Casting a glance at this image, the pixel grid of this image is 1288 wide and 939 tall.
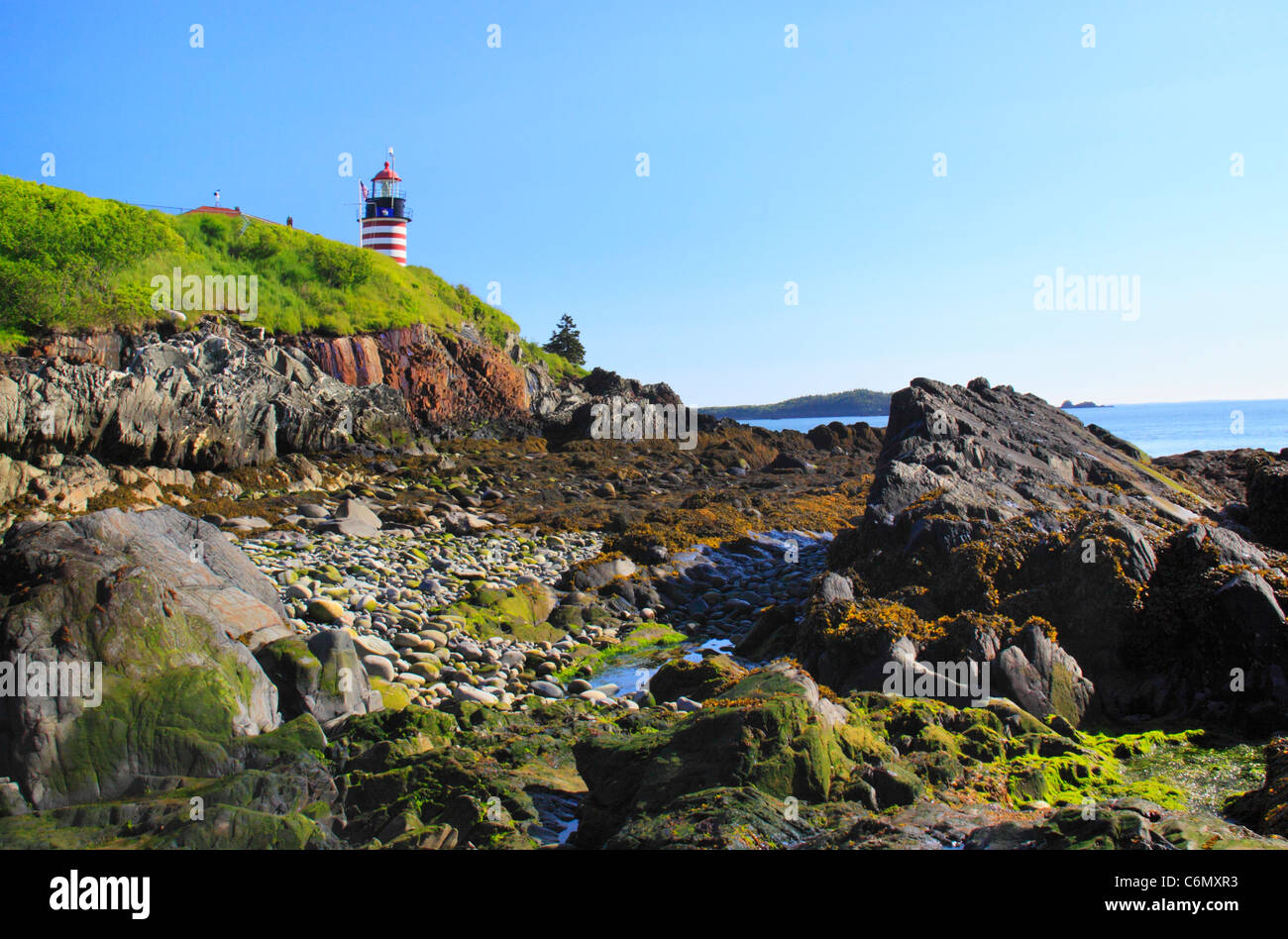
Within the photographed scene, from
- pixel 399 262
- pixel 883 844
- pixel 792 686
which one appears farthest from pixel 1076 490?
pixel 399 262

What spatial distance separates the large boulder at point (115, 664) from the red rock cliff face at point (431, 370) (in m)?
28.7

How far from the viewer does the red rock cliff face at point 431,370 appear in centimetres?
3697

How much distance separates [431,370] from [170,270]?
37.3ft

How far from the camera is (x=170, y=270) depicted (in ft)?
118

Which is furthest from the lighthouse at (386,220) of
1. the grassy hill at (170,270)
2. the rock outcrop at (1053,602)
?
the rock outcrop at (1053,602)

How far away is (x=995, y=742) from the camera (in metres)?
7.72
